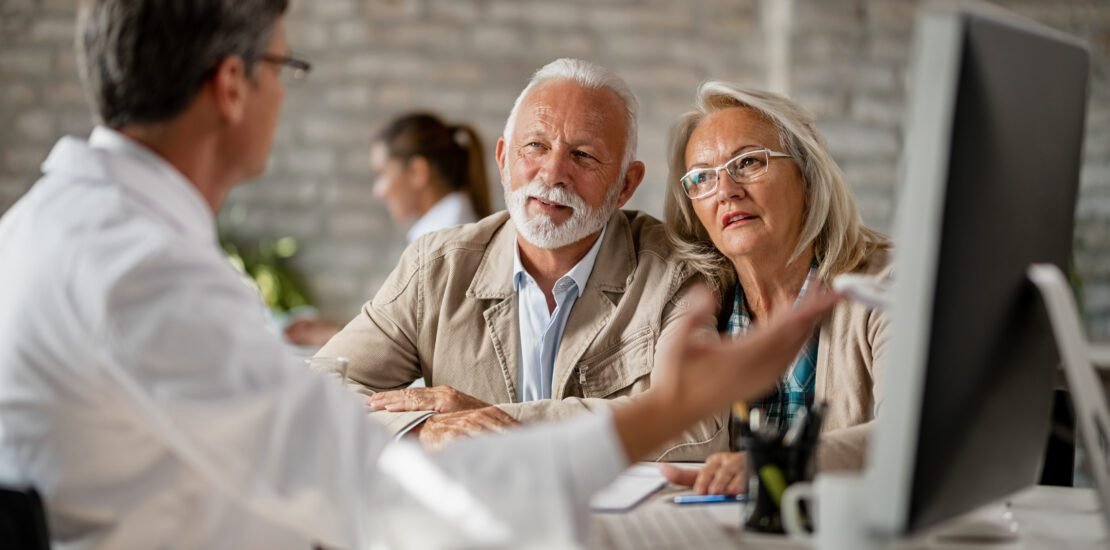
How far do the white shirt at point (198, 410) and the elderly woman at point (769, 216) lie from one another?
3.92ft

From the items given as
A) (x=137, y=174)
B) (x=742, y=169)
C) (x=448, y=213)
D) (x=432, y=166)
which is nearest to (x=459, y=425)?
(x=742, y=169)

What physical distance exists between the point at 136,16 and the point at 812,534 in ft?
2.99

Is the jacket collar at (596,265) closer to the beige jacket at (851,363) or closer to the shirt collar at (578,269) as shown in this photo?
the shirt collar at (578,269)

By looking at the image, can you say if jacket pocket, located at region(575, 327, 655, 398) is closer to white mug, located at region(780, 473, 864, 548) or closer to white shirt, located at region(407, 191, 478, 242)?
white mug, located at region(780, 473, 864, 548)

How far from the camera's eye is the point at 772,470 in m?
1.33

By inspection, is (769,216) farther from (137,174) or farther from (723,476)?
(137,174)

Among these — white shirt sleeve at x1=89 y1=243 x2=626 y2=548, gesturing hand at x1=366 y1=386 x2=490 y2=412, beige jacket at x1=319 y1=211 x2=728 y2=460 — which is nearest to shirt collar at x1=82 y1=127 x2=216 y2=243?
white shirt sleeve at x1=89 y1=243 x2=626 y2=548

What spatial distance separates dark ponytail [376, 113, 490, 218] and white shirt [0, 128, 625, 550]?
351 cm

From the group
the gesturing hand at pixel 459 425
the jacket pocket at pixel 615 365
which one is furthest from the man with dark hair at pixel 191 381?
the jacket pocket at pixel 615 365

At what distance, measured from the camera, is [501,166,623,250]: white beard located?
91.5 inches

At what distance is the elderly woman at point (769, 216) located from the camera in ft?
7.27

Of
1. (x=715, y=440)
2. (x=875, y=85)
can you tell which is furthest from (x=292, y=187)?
(x=715, y=440)

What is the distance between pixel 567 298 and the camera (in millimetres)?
2346

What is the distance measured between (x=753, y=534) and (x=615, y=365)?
91 centimetres
